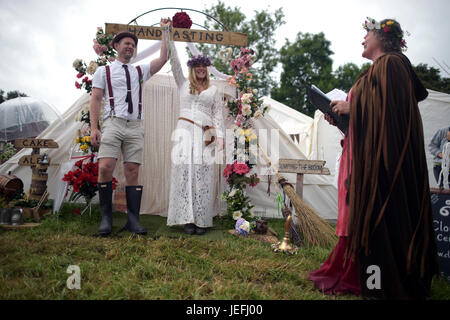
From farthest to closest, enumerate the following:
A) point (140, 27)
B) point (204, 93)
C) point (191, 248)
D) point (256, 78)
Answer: point (256, 78) < point (140, 27) < point (204, 93) < point (191, 248)

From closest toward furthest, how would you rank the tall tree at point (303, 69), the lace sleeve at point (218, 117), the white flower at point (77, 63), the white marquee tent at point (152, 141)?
the lace sleeve at point (218, 117) → the white flower at point (77, 63) → the white marquee tent at point (152, 141) → the tall tree at point (303, 69)

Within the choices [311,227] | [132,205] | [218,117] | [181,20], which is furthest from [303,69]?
[132,205]

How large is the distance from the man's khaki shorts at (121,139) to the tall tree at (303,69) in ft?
70.5

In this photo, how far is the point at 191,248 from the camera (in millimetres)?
2586

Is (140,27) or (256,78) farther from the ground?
(256,78)

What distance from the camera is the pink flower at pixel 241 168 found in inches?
142

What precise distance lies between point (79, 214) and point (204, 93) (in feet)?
7.56

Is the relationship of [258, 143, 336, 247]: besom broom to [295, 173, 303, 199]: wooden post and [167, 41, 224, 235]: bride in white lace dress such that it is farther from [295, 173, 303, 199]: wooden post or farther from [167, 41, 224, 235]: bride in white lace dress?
[167, 41, 224, 235]: bride in white lace dress

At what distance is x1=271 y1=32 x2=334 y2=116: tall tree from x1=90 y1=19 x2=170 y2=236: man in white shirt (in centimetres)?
2135

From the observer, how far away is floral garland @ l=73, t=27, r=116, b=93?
3650 mm

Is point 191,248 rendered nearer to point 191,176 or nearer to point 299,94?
point 191,176

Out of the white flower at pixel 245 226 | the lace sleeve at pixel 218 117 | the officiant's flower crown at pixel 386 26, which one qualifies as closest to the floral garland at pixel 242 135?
the white flower at pixel 245 226

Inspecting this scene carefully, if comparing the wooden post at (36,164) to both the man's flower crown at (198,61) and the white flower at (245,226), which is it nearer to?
Result: the man's flower crown at (198,61)
